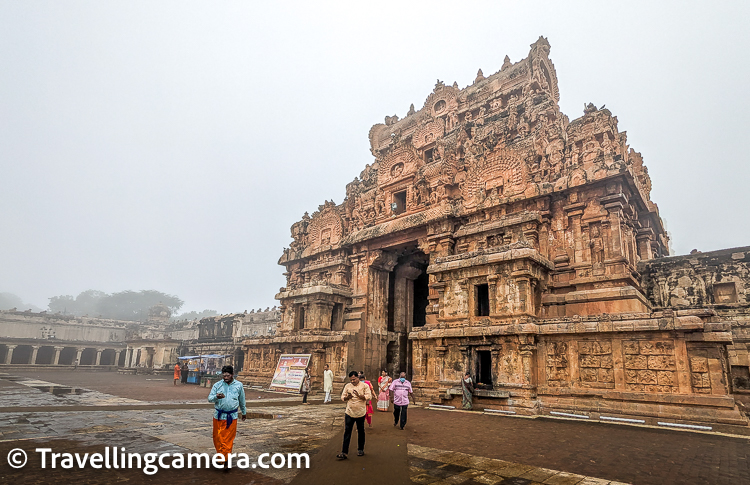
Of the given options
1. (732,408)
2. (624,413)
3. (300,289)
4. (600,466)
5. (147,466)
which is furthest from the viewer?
(300,289)

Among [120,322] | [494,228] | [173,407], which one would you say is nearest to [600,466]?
[173,407]

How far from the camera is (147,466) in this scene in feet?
20.4

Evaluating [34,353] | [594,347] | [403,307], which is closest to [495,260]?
[594,347]

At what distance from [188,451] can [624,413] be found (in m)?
12.4

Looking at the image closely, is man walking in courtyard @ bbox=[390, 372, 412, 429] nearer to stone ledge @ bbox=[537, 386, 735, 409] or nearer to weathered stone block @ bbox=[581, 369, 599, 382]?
stone ledge @ bbox=[537, 386, 735, 409]

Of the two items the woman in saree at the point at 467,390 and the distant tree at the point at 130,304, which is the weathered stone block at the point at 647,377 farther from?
the distant tree at the point at 130,304

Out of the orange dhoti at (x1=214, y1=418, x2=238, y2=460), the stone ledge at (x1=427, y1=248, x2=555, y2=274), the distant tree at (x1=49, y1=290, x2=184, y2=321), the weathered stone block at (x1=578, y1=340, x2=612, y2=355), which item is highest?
the distant tree at (x1=49, y1=290, x2=184, y2=321)

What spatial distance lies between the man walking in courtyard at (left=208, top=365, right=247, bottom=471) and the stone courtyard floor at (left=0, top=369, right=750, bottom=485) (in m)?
0.44

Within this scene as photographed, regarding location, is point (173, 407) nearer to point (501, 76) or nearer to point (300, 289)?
point (300, 289)

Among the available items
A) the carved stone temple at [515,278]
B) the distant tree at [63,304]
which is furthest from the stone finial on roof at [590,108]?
the distant tree at [63,304]

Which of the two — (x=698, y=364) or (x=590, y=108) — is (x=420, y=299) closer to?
(x=590, y=108)

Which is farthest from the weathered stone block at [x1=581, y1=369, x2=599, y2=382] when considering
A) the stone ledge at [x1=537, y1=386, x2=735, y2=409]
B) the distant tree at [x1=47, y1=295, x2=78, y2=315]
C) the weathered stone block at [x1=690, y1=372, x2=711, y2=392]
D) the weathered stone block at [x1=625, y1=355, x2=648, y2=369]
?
the distant tree at [x1=47, y1=295, x2=78, y2=315]

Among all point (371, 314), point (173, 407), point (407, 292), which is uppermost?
point (407, 292)

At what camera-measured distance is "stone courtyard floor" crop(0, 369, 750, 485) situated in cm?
605
